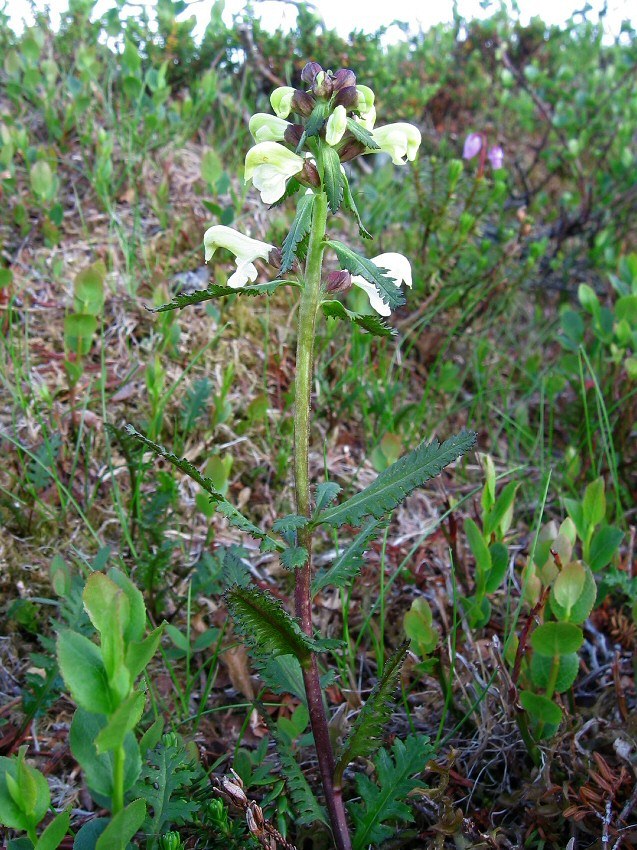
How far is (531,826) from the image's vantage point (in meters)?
1.47

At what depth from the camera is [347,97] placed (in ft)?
4.20

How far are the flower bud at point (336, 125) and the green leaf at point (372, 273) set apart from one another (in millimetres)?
186

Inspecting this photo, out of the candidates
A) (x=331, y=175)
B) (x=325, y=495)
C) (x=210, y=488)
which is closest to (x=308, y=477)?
(x=325, y=495)

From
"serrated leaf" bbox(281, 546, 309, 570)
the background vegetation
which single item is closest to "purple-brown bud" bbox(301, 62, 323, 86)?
"serrated leaf" bbox(281, 546, 309, 570)

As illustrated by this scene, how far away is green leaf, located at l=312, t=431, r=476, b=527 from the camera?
1266 millimetres

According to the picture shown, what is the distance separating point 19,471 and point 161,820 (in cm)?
131

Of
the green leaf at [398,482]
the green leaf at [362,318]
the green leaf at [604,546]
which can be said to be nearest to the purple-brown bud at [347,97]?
the green leaf at [362,318]

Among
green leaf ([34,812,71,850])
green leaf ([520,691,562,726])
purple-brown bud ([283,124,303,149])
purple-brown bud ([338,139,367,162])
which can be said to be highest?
purple-brown bud ([283,124,303,149])

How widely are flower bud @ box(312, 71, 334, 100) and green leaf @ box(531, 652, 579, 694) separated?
4.13ft

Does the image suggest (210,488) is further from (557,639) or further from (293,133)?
(557,639)

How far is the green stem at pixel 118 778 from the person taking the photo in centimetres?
102

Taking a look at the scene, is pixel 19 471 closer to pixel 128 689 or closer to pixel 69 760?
pixel 69 760

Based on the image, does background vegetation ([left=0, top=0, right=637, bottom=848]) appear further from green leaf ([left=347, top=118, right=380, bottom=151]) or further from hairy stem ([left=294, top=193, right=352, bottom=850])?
green leaf ([left=347, top=118, right=380, bottom=151])

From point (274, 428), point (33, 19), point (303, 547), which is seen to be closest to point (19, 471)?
point (274, 428)
